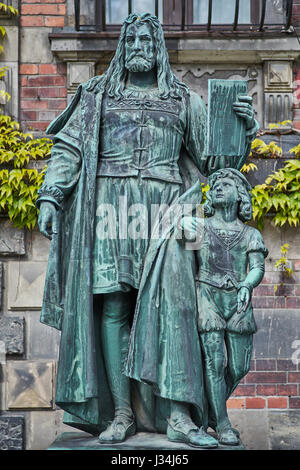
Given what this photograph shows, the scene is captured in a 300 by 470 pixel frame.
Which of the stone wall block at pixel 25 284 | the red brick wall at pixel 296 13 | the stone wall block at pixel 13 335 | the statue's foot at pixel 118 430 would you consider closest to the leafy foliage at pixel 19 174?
the stone wall block at pixel 25 284

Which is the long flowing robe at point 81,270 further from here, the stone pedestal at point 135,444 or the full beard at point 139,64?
the full beard at point 139,64

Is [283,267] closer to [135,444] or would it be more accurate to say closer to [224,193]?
[224,193]

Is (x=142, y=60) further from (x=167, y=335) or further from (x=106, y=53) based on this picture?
(x=106, y=53)

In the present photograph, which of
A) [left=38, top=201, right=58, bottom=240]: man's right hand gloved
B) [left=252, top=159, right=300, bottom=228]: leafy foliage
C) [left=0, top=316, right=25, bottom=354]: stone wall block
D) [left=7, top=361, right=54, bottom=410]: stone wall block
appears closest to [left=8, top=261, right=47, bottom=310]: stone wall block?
[left=0, top=316, right=25, bottom=354]: stone wall block

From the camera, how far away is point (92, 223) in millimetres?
5070

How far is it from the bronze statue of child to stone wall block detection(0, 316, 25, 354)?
3264 millimetres

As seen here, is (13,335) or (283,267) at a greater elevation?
(283,267)

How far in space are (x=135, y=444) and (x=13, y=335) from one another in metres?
3.32

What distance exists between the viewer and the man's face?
17.2 ft

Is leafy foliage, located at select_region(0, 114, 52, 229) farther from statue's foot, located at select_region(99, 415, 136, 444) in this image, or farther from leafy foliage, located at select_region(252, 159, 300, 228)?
statue's foot, located at select_region(99, 415, 136, 444)

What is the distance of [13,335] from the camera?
7984 millimetres

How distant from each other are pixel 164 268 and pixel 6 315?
3.38 m

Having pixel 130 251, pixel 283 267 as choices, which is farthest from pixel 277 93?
pixel 130 251

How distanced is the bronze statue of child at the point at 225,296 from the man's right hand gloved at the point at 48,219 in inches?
26.1
